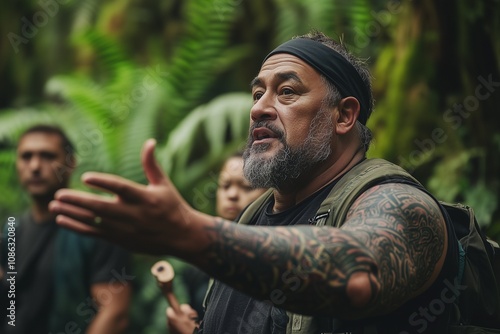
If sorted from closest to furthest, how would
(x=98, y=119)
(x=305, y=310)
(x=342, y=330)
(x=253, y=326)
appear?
(x=305, y=310)
(x=342, y=330)
(x=253, y=326)
(x=98, y=119)

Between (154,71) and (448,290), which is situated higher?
(448,290)

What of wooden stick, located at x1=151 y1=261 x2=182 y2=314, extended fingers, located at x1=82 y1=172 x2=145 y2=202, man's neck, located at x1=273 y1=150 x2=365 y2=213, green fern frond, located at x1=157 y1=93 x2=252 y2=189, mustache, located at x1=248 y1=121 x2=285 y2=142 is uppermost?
extended fingers, located at x1=82 y1=172 x2=145 y2=202

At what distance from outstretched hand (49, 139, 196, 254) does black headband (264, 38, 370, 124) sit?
130cm

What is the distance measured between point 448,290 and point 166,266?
1394mm

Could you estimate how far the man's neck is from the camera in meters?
2.92

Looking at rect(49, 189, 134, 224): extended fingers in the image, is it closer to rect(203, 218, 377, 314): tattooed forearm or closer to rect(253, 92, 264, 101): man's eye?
rect(203, 218, 377, 314): tattooed forearm

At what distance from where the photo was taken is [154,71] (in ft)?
26.8

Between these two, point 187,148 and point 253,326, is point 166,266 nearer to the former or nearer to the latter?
point 253,326

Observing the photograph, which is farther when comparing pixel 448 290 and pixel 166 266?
pixel 166 266

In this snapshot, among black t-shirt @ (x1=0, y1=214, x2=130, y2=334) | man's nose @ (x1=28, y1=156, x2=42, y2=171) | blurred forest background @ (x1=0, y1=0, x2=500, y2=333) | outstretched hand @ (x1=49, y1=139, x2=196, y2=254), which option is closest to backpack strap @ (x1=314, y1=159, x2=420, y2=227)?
outstretched hand @ (x1=49, y1=139, x2=196, y2=254)

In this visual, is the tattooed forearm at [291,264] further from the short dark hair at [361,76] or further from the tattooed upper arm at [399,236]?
the short dark hair at [361,76]

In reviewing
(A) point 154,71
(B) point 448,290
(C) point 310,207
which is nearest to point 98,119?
(A) point 154,71

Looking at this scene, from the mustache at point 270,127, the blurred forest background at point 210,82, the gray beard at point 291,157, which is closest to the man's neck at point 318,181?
the gray beard at point 291,157

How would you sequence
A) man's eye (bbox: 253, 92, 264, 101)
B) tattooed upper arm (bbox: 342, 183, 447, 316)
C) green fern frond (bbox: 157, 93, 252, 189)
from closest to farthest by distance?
tattooed upper arm (bbox: 342, 183, 447, 316) < man's eye (bbox: 253, 92, 264, 101) < green fern frond (bbox: 157, 93, 252, 189)
